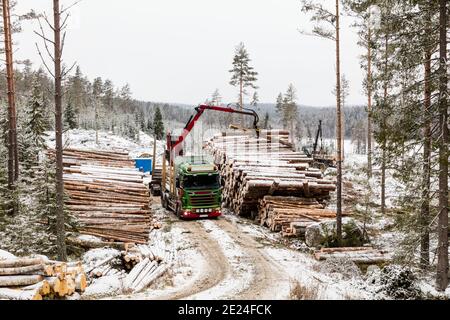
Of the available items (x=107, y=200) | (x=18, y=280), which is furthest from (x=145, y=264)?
(x=107, y=200)

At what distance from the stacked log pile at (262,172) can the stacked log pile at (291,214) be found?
611mm

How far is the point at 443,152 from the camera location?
11.3 m

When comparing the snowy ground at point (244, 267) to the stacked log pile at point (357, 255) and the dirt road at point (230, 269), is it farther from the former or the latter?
the stacked log pile at point (357, 255)

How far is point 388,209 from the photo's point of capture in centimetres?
2569

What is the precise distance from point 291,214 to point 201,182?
16.7ft

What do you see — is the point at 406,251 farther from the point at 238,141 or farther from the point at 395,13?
the point at 238,141

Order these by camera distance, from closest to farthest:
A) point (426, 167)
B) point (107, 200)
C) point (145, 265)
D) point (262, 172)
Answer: point (426, 167) → point (145, 265) → point (107, 200) → point (262, 172)

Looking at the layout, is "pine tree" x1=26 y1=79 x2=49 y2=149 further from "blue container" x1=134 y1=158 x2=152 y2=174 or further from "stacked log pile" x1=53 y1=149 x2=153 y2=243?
"blue container" x1=134 y1=158 x2=152 y2=174

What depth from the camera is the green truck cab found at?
21250mm

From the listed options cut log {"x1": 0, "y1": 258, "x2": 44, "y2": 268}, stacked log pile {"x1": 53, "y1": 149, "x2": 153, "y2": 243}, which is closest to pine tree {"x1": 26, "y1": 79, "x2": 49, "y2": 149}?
stacked log pile {"x1": 53, "y1": 149, "x2": 153, "y2": 243}

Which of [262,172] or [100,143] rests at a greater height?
[100,143]

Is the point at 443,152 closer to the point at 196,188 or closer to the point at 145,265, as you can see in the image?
→ the point at 145,265

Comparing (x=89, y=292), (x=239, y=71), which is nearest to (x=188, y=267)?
(x=89, y=292)

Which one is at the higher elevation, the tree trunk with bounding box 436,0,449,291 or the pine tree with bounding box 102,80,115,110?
the pine tree with bounding box 102,80,115,110
